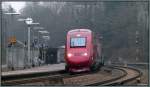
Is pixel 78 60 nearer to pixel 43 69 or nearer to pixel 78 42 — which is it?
pixel 78 42

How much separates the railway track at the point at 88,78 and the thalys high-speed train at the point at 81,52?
15 centimetres

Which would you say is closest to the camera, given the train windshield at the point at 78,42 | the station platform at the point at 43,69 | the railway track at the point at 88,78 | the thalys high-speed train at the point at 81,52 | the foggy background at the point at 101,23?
the foggy background at the point at 101,23

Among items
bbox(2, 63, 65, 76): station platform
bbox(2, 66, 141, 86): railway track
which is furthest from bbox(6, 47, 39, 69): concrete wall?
bbox(2, 66, 141, 86): railway track

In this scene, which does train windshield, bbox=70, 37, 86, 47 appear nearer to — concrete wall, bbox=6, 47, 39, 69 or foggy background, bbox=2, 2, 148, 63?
foggy background, bbox=2, 2, 148, 63

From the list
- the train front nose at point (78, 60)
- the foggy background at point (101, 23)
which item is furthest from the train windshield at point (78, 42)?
the foggy background at point (101, 23)

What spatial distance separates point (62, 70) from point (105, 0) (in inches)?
64.9

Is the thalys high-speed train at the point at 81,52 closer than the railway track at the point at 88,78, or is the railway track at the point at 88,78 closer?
the railway track at the point at 88,78

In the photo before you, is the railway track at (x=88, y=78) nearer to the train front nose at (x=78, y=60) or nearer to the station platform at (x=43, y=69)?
the station platform at (x=43, y=69)

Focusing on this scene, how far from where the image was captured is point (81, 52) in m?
9.74

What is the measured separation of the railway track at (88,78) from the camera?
29.6 feet

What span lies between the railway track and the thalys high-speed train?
15cm

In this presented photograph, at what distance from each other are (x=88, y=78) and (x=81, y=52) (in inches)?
23.1

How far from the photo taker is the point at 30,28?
9148 millimetres

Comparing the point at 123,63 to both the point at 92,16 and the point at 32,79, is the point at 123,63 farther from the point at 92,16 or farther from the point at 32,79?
the point at 32,79
